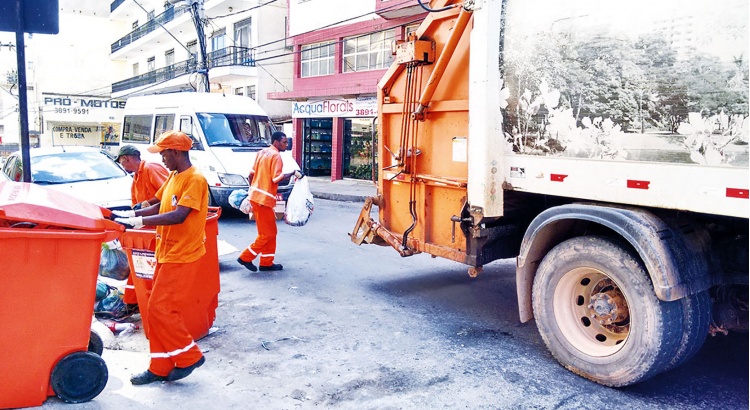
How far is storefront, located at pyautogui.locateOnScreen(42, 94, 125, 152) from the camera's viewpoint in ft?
108

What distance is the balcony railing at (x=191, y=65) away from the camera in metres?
24.0

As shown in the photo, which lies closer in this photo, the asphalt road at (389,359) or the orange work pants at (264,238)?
the asphalt road at (389,359)

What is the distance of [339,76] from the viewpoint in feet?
65.7

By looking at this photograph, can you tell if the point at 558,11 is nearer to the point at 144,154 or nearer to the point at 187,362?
the point at 187,362

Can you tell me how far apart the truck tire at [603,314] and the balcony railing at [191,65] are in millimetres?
17494

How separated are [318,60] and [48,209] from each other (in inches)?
741

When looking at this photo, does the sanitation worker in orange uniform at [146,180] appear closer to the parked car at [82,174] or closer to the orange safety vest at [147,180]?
the orange safety vest at [147,180]

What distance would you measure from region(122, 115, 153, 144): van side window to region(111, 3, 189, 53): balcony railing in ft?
39.8

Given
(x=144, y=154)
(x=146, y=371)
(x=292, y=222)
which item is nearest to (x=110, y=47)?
(x=144, y=154)

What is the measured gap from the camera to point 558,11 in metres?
3.76

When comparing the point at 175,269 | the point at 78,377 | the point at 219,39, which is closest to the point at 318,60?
the point at 219,39

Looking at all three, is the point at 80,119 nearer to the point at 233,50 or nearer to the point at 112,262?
the point at 233,50

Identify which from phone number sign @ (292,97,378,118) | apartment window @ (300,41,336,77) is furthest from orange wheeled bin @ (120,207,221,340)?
apartment window @ (300,41,336,77)

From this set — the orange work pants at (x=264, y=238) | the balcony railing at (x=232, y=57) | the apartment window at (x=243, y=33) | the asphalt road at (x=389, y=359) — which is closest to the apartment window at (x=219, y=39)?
the balcony railing at (x=232, y=57)
